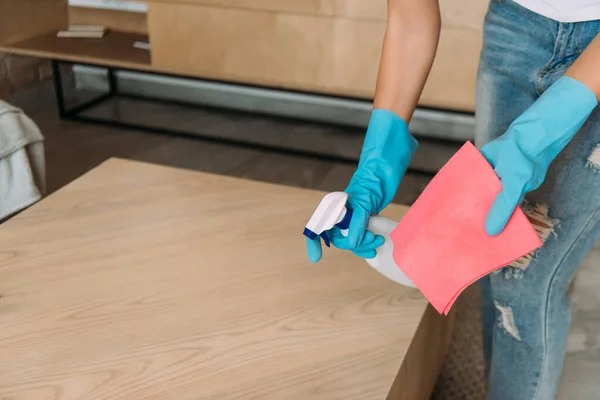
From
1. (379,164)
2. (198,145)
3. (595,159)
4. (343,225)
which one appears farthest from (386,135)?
(198,145)

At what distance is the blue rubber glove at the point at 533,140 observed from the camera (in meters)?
0.75

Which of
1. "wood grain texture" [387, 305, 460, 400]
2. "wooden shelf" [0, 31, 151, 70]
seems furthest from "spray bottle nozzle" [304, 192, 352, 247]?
"wooden shelf" [0, 31, 151, 70]

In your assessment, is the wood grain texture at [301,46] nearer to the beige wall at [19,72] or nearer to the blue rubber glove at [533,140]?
the beige wall at [19,72]

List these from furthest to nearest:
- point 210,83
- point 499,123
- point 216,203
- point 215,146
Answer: point 210,83
point 215,146
point 216,203
point 499,123

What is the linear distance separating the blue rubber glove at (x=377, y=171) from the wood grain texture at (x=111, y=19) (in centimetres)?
210

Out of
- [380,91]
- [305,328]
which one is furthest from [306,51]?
[305,328]

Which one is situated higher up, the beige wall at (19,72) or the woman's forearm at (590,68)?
the woman's forearm at (590,68)

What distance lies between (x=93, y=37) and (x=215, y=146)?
731mm

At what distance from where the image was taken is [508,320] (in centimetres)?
96

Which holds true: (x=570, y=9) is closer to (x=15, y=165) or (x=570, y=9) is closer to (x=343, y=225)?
(x=343, y=225)

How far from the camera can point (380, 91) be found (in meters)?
1.01

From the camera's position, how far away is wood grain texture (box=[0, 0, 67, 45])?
2.56m

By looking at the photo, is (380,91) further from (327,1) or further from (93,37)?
(93,37)

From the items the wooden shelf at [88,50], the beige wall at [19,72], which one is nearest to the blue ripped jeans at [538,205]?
the wooden shelf at [88,50]
